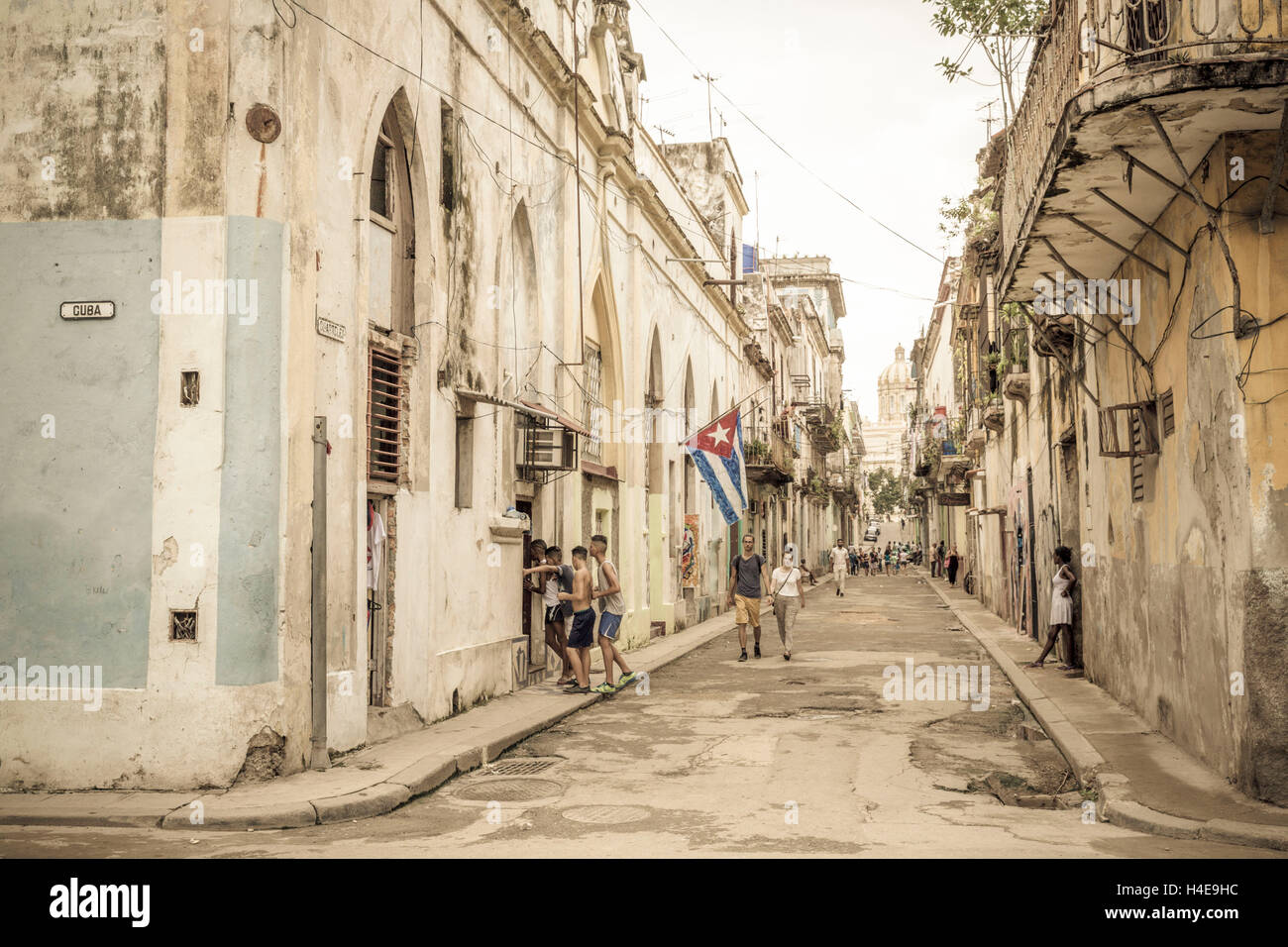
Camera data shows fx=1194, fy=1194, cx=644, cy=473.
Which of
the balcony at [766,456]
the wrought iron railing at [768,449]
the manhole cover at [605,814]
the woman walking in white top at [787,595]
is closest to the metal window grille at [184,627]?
the manhole cover at [605,814]

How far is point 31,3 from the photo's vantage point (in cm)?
874

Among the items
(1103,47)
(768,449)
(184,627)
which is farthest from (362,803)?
(768,449)

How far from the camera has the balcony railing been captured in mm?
7176

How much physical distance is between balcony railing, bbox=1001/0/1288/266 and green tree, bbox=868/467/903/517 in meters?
97.1

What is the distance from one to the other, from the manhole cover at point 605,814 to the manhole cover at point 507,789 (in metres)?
0.57

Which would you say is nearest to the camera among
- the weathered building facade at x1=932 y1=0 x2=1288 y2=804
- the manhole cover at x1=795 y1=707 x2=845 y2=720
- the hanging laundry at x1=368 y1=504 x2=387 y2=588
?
the weathered building facade at x1=932 y1=0 x2=1288 y2=804

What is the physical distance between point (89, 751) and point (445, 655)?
3.85m

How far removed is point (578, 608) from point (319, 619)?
488cm

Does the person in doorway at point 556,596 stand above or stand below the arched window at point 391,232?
below

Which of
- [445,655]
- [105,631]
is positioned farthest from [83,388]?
[445,655]

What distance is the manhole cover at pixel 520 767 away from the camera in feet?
30.3

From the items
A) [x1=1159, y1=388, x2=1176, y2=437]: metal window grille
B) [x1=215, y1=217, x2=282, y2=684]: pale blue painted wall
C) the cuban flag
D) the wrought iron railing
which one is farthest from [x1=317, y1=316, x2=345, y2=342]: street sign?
the wrought iron railing

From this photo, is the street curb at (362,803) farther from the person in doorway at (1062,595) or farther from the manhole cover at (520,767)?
the person in doorway at (1062,595)

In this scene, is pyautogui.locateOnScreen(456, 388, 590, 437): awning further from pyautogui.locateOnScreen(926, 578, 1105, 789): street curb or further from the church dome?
the church dome
